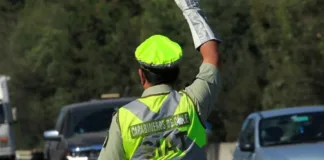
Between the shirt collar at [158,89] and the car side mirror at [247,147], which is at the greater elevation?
the shirt collar at [158,89]

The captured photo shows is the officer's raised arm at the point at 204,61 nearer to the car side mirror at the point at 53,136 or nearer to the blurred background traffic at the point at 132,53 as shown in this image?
the blurred background traffic at the point at 132,53

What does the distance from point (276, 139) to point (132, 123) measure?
8.70m

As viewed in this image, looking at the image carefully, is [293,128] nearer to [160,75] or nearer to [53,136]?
[53,136]

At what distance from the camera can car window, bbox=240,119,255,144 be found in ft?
42.8

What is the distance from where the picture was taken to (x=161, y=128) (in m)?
4.04

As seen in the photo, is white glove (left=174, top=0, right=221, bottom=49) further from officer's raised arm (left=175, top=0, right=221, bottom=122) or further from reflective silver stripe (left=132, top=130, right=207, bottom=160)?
reflective silver stripe (left=132, top=130, right=207, bottom=160)

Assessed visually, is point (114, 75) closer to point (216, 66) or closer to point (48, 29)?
point (48, 29)

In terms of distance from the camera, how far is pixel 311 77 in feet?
85.1

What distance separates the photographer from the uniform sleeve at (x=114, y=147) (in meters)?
3.99

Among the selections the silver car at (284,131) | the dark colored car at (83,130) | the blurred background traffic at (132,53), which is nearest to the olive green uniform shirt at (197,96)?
the silver car at (284,131)

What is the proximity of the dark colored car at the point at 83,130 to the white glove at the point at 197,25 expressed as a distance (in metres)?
9.48

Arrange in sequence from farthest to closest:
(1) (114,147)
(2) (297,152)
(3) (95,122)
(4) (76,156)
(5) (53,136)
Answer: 1. (3) (95,122)
2. (5) (53,136)
3. (4) (76,156)
4. (2) (297,152)
5. (1) (114,147)

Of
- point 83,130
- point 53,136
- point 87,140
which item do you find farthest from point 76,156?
point 83,130

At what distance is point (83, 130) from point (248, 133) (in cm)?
274
